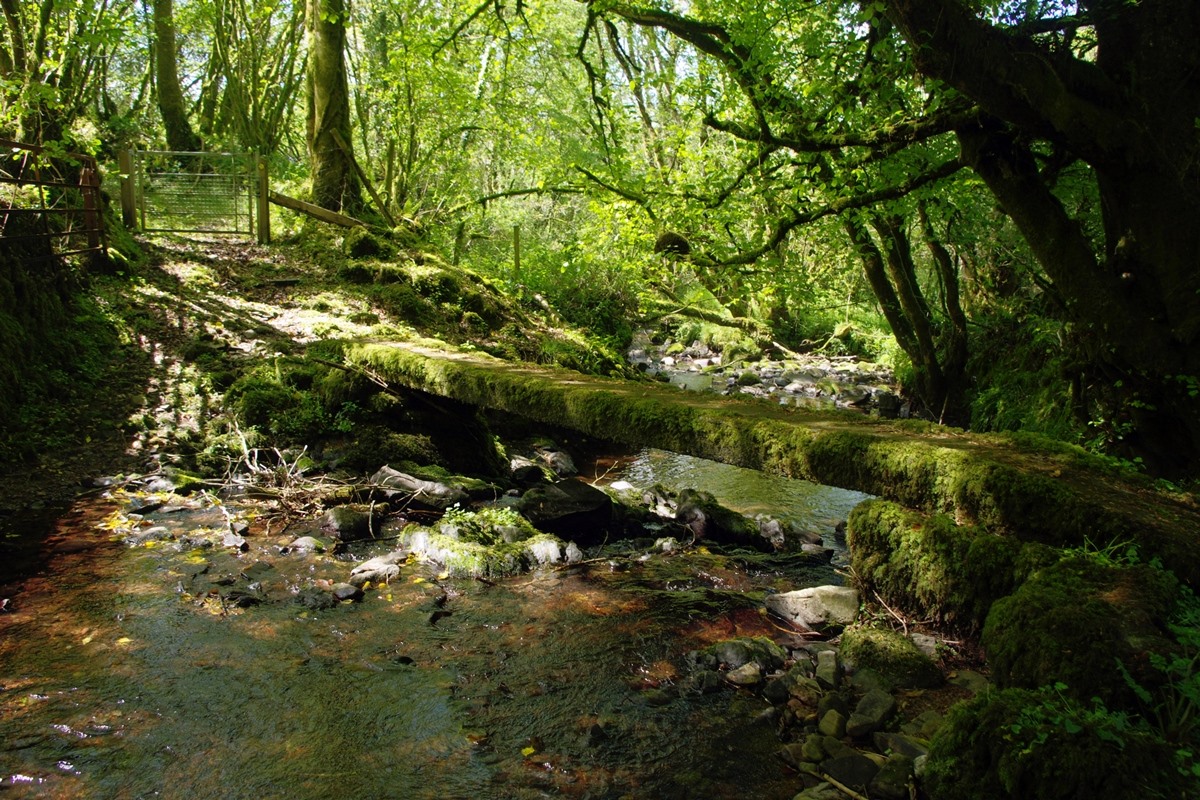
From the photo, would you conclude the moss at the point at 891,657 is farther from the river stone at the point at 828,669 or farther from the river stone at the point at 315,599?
the river stone at the point at 315,599

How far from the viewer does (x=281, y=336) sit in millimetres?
10344

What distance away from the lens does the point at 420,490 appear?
23.9 feet

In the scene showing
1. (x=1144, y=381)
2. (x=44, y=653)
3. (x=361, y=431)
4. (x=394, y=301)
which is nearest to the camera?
(x=44, y=653)

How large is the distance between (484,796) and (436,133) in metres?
16.0

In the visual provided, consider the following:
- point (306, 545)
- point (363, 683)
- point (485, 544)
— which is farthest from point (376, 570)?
point (363, 683)

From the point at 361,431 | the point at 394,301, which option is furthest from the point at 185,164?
the point at 361,431

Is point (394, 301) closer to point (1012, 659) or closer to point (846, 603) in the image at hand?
point (846, 603)

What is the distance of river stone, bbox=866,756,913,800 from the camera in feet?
10.1

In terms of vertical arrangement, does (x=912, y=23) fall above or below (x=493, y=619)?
above

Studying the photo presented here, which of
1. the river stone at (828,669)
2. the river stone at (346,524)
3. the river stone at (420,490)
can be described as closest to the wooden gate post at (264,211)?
the river stone at (420,490)

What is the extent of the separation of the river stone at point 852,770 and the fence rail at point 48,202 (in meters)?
8.52

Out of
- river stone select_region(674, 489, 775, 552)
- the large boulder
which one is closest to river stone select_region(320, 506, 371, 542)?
the large boulder

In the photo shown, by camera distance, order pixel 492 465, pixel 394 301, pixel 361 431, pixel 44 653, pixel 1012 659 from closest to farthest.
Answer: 1. pixel 1012 659
2. pixel 44 653
3. pixel 361 431
4. pixel 492 465
5. pixel 394 301

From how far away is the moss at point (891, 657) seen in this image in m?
4.06
